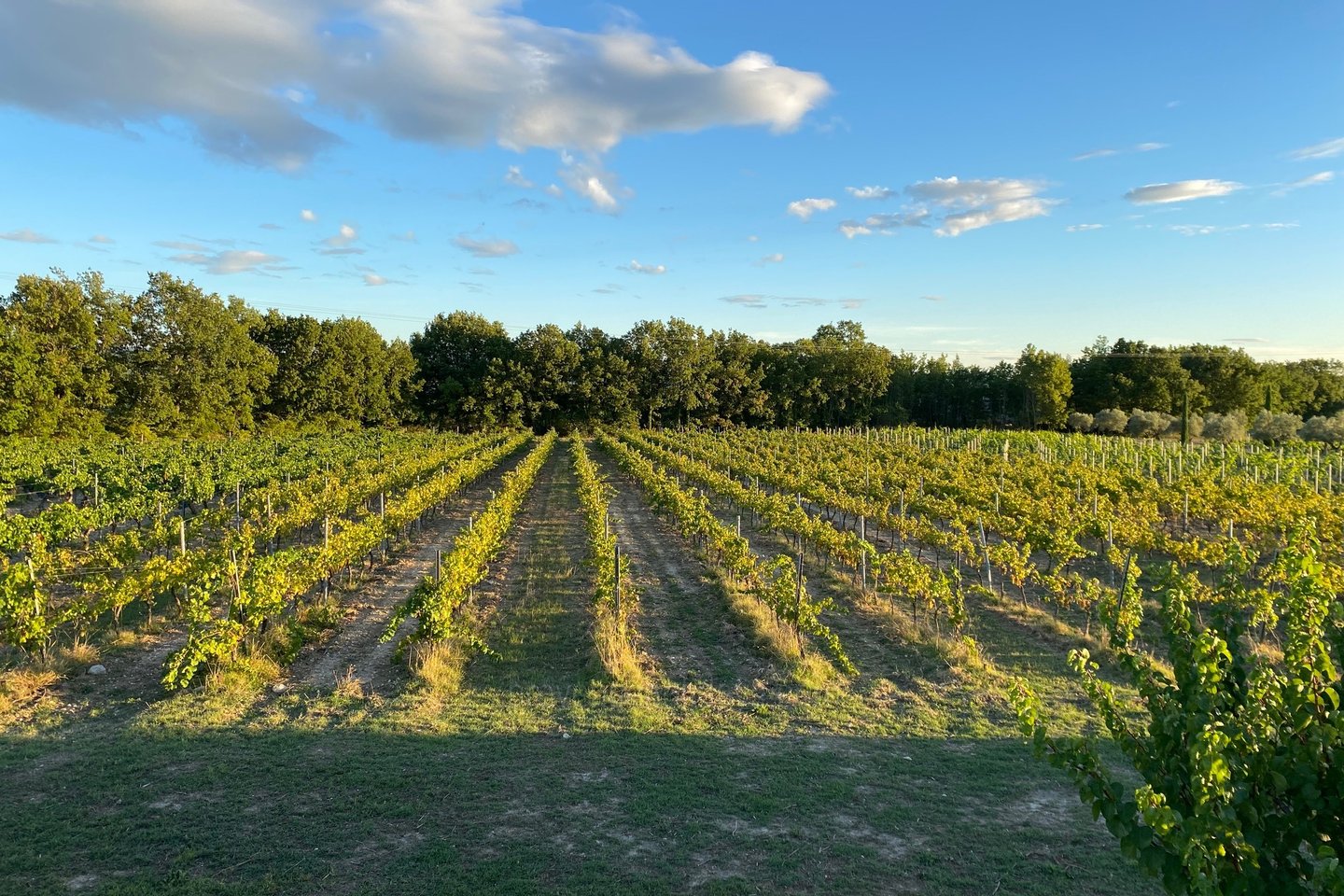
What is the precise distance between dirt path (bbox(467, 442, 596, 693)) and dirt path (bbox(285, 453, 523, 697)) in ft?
3.43

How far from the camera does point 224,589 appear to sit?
11.7m

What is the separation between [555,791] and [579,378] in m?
54.1

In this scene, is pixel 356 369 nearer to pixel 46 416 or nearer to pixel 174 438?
pixel 174 438

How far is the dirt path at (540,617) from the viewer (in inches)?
330

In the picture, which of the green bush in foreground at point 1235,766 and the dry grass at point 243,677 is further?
the dry grass at point 243,677

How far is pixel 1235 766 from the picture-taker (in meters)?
3.00

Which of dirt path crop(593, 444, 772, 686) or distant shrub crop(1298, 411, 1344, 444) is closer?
dirt path crop(593, 444, 772, 686)

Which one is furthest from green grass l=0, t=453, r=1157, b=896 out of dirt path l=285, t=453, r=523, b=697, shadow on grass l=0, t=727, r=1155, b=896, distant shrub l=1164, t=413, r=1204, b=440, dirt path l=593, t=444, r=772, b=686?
distant shrub l=1164, t=413, r=1204, b=440

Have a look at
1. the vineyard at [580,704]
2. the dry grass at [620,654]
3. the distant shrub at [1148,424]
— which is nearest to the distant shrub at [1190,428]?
the distant shrub at [1148,424]

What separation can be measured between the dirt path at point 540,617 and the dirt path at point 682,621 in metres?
0.90

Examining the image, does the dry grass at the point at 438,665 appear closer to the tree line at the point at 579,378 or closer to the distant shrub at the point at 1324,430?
the tree line at the point at 579,378

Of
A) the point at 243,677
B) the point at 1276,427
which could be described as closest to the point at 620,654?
the point at 243,677

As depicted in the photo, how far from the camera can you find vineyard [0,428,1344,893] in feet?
15.8

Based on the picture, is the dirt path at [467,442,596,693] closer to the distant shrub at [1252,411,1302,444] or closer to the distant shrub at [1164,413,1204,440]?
the distant shrub at [1252,411,1302,444]
